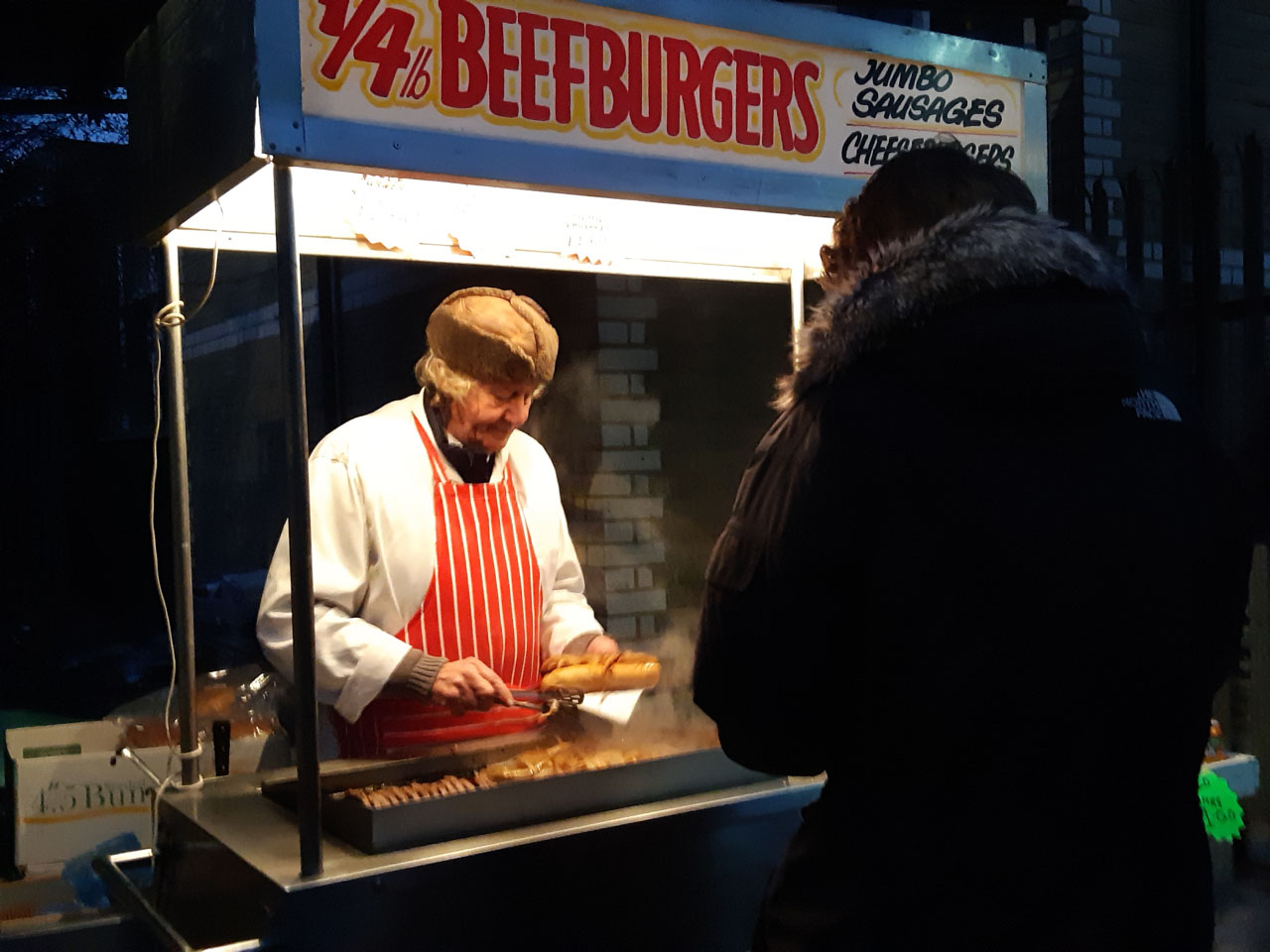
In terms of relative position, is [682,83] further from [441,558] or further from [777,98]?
[441,558]

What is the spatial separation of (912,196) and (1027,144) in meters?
1.42

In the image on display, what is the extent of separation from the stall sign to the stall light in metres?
0.19

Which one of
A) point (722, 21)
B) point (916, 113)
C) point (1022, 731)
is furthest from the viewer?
point (916, 113)

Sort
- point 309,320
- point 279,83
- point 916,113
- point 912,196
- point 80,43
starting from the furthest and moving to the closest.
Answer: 1. point 309,320
2. point 80,43
3. point 916,113
4. point 279,83
5. point 912,196

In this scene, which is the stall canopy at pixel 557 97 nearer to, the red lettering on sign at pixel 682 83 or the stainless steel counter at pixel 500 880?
the red lettering on sign at pixel 682 83

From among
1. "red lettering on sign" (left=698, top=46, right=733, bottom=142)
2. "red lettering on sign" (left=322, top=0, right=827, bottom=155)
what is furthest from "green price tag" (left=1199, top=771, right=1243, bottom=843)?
"red lettering on sign" (left=698, top=46, right=733, bottom=142)

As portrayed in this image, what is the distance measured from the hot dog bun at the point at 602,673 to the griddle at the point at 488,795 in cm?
32

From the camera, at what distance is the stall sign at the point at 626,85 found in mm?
1882

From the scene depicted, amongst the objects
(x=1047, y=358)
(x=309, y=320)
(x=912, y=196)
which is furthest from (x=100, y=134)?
(x=1047, y=358)

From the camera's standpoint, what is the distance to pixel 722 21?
2262 millimetres

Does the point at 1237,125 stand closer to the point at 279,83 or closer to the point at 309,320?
the point at 309,320

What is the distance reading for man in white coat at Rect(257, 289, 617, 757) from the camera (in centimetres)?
253

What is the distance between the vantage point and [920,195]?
154cm

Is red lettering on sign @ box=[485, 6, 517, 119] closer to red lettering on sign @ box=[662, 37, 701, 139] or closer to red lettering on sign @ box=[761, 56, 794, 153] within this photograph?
red lettering on sign @ box=[662, 37, 701, 139]
